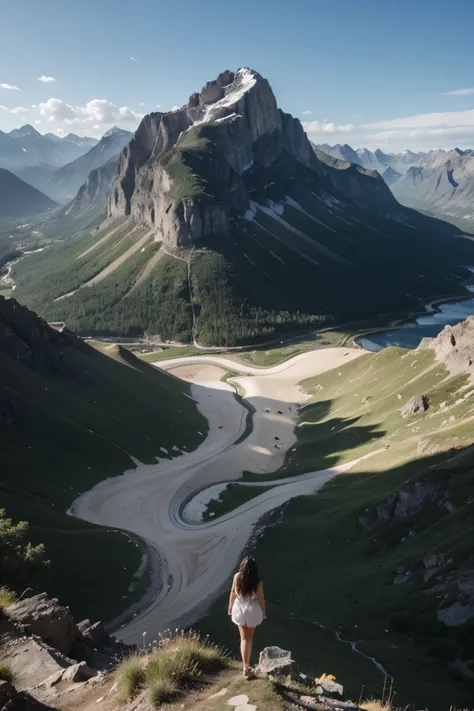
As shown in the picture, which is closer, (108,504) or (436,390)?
(108,504)

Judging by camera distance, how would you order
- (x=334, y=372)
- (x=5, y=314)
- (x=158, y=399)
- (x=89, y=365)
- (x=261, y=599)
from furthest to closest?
(x=334, y=372)
(x=158, y=399)
(x=89, y=365)
(x=5, y=314)
(x=261, y=599)

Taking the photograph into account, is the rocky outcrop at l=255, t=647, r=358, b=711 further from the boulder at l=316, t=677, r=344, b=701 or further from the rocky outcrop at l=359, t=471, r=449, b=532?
the rocky outcrop at l=359, t=471, r=449, b=532

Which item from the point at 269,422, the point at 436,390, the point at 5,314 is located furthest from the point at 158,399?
the point at 436,390

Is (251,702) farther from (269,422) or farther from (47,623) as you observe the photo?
(269,422)

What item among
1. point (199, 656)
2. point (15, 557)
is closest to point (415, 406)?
point (15, 557)

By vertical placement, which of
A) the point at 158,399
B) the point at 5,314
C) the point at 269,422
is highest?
the point at 5,314

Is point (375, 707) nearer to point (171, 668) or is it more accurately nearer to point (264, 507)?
point (171, 668)
